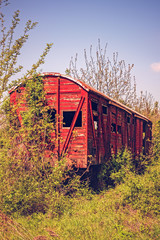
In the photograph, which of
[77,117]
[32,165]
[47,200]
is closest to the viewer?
[47,200]

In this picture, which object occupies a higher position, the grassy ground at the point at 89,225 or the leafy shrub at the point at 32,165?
the leafy shrub at the point at 32,165

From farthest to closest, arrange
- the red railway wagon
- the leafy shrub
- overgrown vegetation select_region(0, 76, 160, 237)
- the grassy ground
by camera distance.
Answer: the red railway wagon → the leafy shrub → overgrown vegetation select_region(0, 76, 160, 237) → the grassy ground

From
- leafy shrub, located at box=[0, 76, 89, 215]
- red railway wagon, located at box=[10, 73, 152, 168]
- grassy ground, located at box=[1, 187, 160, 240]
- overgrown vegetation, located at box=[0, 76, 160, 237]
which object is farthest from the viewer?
red railway wagon, located at box=[10, 73, 152, 168]

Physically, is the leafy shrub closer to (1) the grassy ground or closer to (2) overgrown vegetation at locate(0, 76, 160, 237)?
(2) overgrown vegetation at locate(0, 76, 160, 237)

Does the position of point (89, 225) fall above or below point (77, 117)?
below

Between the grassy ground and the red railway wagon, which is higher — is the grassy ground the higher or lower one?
the lower one

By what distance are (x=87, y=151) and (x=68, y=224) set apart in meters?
3.93

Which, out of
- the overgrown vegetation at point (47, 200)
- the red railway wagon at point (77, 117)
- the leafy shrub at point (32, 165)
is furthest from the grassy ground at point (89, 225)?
the red railway wagon at point (77, 117)

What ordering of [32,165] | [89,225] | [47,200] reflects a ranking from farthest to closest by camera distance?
[32,165] → [47,200] → [89,225]

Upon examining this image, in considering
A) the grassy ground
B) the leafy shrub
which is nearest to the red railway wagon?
the leafy shrub

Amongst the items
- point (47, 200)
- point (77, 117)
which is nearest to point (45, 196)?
point (47, 200)

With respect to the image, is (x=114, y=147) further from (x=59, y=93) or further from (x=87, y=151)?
(x=59, y=93)

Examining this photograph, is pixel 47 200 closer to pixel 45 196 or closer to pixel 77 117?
pixel 45 196

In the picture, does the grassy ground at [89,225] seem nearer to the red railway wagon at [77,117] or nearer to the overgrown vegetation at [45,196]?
the overgrown vegetation at [45,196]
